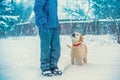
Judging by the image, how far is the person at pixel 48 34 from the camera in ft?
6.00

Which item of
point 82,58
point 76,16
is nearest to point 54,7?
point 76,16

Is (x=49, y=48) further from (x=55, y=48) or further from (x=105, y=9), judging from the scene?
(x=105, y=9)

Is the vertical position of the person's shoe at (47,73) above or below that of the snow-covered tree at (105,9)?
below

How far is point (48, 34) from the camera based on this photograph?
1853 mm

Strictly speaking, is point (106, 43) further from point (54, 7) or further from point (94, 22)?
point (54, 7)

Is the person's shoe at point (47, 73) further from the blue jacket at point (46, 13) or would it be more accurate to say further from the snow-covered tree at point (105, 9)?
the snow-covered tree at point (105, 9)

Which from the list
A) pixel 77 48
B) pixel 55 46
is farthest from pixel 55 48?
pixel 77 48

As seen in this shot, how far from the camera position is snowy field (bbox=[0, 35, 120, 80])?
1.84m

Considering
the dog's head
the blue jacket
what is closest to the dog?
the dog's head

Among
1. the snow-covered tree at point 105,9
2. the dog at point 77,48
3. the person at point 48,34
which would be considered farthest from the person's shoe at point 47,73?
the snow-covered tree at point 105,9

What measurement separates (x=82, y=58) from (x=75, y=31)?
0.13 m

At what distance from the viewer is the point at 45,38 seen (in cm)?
185

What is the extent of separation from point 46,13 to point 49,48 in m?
0.16

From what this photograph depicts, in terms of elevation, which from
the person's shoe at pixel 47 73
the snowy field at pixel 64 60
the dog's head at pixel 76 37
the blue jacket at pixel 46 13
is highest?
the blue jacket at pixel 46 13
